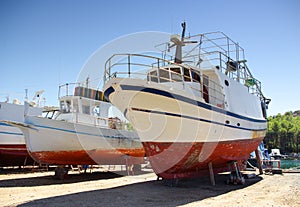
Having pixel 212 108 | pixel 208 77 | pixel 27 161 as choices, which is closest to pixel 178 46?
pixel 208 77

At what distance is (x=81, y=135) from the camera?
41.4 ft

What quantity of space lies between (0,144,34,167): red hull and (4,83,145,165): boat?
153 inches

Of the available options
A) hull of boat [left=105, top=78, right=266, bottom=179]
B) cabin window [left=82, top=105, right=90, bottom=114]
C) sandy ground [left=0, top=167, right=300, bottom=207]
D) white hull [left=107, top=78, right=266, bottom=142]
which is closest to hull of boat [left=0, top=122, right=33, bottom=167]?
cabin window [left=82, top=105, right=90, bottom=114]

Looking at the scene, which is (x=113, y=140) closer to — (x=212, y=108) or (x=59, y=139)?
(x=59, y=139)

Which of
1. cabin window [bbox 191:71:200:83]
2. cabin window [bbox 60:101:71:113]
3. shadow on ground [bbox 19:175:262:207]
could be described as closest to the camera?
shadow on ground [bbox 19:175:262:207]

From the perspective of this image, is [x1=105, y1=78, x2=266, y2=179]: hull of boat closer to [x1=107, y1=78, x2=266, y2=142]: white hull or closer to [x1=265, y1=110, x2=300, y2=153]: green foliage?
[x1=107, y1=78, x2=266, y2=142]: white hull

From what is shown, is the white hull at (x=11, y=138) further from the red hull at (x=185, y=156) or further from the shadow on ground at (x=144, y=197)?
the red hull at (x=185, y=156)

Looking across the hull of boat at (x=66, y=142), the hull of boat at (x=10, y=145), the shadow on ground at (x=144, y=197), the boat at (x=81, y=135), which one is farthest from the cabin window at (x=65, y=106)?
the shadow on ground at (x=144, y=197)

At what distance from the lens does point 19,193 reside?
8430 mm

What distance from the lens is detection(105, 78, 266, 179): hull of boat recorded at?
766 centimetres

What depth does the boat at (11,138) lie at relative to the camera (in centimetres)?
1577

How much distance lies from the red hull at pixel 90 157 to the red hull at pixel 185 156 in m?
5.06

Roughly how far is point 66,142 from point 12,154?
5.97m

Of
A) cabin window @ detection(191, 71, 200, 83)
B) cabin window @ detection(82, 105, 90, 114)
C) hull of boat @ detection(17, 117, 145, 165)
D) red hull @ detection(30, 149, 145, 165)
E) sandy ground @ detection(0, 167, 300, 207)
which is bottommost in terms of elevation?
sandy ground @ detection(0, 167, 300, 207)
